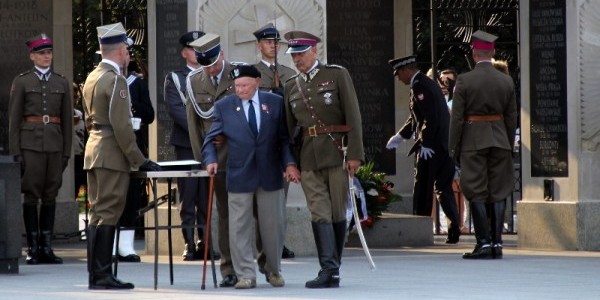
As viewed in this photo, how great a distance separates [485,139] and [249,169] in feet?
12.4

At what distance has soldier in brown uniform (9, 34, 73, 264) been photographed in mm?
16375

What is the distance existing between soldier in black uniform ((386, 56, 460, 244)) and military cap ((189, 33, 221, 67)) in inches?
212

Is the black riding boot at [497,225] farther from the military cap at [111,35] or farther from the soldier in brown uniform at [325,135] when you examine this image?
the military cap at [111,35]

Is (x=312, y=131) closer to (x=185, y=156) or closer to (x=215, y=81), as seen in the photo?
(x=215, y=81)

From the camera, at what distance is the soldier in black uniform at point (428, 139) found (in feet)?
62.2

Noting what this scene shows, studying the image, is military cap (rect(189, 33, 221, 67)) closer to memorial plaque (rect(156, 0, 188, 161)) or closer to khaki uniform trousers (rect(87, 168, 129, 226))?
khaki uniform trousers (rect(87, 168, 129, 226))

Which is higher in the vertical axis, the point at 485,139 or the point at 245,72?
the point at 245,72

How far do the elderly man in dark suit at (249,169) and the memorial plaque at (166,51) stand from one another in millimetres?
3816

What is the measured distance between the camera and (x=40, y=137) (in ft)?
53.7

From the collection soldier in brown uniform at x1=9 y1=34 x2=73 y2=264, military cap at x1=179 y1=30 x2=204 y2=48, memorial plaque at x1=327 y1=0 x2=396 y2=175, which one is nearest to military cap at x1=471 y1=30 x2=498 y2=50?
military cap at x1=179 y1=30 x2=204 y2=48

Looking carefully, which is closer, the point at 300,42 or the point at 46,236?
the point at 300,42

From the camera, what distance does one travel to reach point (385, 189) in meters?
18.7

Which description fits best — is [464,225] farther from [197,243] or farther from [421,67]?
[197,243]

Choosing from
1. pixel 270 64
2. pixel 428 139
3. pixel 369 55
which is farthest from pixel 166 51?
pixel 369 55
